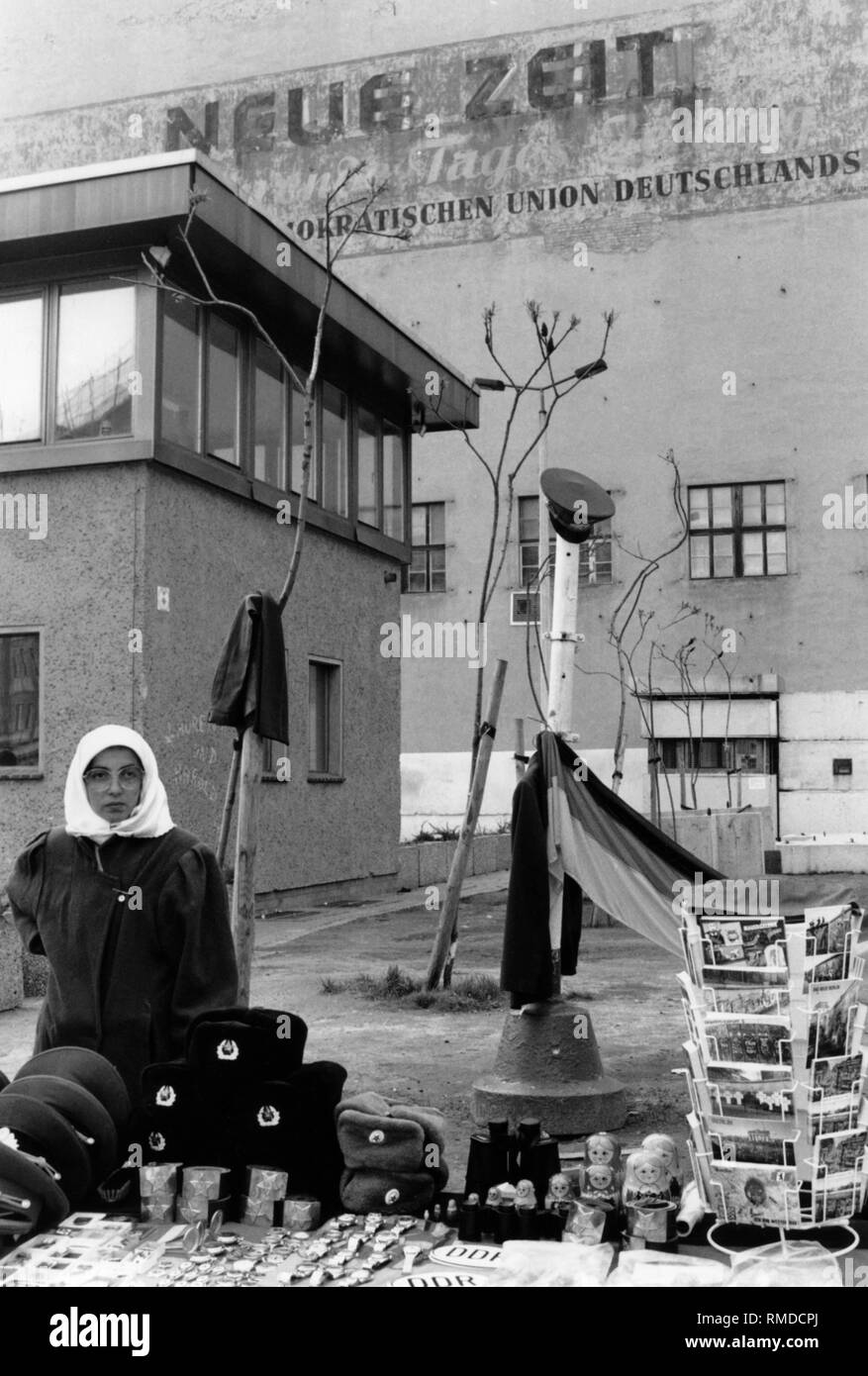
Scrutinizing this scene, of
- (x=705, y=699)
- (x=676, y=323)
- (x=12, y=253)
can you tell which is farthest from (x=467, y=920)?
(x=676, y=323)

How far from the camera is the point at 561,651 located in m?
6.92

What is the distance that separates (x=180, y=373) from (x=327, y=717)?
5295 millimetres

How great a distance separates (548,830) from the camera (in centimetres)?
661

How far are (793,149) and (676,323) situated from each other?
13.5 feet

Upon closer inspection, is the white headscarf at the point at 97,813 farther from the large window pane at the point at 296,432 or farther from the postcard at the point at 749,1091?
the large window pane at the point at 296,432

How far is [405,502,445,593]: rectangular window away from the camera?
30219mm

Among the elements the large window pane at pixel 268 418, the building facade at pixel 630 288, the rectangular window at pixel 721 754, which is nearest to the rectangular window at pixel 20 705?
the large window pane at pixel 268 418

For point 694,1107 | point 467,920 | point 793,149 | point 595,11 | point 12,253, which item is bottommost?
point 467,920

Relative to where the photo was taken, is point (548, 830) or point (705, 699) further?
point (705, 699)

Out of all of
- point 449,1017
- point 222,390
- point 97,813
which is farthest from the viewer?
point 222,390

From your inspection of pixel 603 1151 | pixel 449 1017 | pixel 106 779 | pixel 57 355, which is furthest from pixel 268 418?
pixel 603 1151

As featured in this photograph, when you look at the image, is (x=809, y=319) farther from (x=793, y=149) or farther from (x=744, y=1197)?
(x=744, y=1197)

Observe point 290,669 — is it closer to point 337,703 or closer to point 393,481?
point 337,703

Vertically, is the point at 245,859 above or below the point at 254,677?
below
